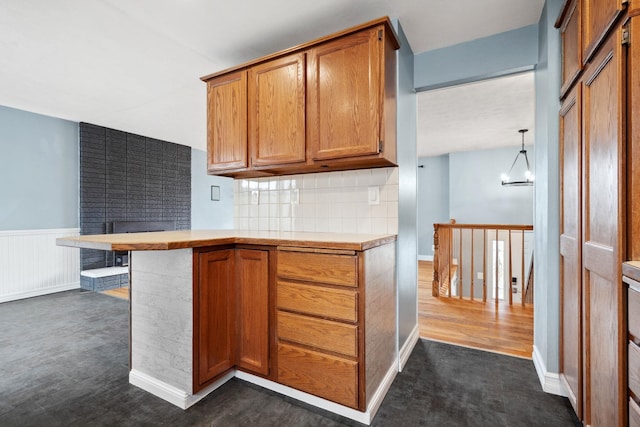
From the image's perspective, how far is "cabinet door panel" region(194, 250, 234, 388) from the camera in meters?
1.70

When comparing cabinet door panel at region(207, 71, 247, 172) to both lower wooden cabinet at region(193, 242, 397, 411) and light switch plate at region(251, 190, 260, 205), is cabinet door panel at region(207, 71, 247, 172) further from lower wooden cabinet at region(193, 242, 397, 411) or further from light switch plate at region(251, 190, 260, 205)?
lower wooden cabinet at region(193, 242, 397, 411)

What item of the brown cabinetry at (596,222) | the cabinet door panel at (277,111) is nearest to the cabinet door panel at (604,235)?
the brown cabinetry at (596,222)

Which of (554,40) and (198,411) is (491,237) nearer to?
(554,40)

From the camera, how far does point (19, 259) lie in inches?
154

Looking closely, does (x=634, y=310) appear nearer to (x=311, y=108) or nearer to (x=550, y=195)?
(x=550, y=195)

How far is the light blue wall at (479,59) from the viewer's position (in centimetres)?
218

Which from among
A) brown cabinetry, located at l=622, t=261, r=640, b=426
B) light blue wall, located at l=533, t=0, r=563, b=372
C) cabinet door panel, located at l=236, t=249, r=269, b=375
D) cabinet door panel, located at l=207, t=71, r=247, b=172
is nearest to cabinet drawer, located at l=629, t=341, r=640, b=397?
brown cabinetry, located at l=622, t=261, r=640, b=426

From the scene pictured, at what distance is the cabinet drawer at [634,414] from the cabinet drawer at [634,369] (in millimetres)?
34

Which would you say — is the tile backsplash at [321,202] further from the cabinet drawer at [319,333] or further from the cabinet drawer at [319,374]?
the cabinet drawer at [319,374]

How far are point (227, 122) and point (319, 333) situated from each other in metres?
1.72

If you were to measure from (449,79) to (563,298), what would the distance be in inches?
67.1

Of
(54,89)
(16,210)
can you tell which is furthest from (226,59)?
(16,210)

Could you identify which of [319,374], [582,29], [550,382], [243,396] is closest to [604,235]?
[582,29]

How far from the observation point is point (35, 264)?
405 cm
